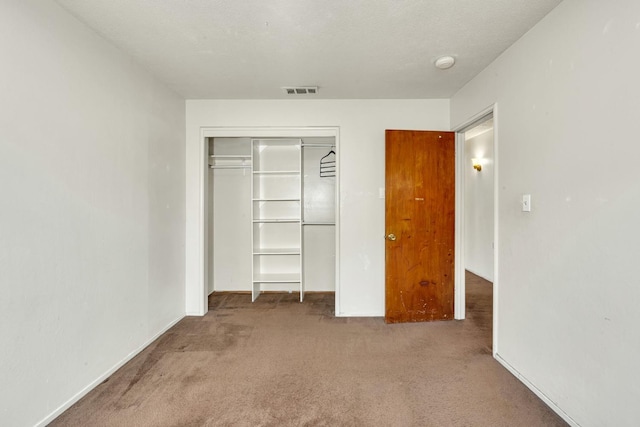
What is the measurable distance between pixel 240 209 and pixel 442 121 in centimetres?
277

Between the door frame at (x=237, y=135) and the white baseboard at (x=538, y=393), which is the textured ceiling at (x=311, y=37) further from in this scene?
the white baseboard at (x=538, y=393)

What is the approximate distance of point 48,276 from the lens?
167 cm

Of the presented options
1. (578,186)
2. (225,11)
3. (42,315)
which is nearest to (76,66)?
(225,11)

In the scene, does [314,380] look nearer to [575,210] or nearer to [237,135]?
[575,210]

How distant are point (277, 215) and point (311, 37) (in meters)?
2.49

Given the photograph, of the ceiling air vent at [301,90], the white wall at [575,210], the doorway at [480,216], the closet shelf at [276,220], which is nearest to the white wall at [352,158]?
the ceiling air vent at [301,90]

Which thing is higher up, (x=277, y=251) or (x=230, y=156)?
(x=230, y=156)

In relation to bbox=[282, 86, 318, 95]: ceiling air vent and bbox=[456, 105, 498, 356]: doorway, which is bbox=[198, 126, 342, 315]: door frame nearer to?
bbox=[282, 86, 318, 95]: ceiling air vent

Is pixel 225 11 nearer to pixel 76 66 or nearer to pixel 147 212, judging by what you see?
pixel 76 66

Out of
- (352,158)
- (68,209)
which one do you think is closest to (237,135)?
(352,158)

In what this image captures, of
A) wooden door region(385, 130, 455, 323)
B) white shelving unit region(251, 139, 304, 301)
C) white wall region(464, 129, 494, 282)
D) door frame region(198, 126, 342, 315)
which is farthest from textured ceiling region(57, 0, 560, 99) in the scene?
white wall region(464, 129, 494, 282)

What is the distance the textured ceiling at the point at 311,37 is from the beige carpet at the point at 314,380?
2387mm

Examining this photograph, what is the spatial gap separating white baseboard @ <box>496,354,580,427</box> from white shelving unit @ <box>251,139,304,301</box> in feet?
8.00

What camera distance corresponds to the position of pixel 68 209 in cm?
180
